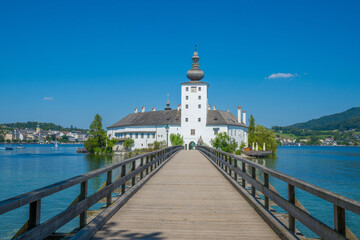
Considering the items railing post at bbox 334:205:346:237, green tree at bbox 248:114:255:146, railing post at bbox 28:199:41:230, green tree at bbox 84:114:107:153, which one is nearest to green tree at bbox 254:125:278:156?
green tree at bbox 248:114:255:146

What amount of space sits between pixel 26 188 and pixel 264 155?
178 ft

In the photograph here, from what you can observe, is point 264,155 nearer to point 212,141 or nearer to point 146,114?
point 212,141

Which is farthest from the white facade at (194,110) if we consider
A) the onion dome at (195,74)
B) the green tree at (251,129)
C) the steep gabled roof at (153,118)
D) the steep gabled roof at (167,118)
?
the green tree at (251,129)

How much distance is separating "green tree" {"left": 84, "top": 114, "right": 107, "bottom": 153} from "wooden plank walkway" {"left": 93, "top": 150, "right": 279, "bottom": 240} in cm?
7275

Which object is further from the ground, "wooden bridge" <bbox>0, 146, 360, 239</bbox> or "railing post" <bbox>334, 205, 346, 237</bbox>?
"railing post" <bbox>334, 205, 346, 237</bbox>

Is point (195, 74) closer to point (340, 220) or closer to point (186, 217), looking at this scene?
point (186, 217)

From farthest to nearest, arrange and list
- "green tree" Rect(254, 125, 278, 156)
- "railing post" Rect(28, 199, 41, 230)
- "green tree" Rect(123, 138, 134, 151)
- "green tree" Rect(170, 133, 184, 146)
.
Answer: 1. "green tree" Rect(123, 138, 134, 151)
2. "green tree" Rect(254, 125, 278, 156)
3. "green tree" Rect(170, 133, 184, 146)
4. "railing post" Rect(28, 199, 41, 230)

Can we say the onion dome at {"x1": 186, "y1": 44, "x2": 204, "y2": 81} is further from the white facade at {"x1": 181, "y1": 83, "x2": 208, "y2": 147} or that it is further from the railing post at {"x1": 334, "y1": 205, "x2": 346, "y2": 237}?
the railing post at {"x1": 334, "y1": 205, "x2": 346, "y2": 237}

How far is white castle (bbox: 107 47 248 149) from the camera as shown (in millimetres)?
70062

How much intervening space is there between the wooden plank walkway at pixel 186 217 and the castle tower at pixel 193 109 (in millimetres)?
60787

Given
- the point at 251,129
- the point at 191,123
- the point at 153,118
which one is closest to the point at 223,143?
the point at 191,123

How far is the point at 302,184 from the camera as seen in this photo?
14.2 feet

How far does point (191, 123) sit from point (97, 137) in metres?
26.2

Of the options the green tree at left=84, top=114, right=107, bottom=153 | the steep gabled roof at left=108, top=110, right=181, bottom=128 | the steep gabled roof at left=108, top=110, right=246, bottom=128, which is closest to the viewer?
the steep gabled roof at left=108, top=110, right=246, bottom=128
